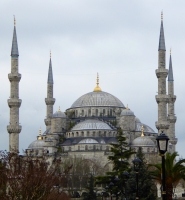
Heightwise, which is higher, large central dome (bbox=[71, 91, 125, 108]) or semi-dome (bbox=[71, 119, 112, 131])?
large central dome (bbox=[71, 91, 125, 108])

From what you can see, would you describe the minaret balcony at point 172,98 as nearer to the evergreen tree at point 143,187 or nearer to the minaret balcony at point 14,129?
the minaret balcony at point 14,129

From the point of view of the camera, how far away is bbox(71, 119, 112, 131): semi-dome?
8538 centimetres

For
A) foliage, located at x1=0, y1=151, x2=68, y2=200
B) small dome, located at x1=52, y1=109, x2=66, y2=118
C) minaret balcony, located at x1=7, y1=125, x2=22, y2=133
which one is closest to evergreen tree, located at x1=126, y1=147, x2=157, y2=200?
foliage, located at x1=0, y1=151, x2=68, y2=200

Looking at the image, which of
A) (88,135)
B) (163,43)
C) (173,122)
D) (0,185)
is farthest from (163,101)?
(0,185)

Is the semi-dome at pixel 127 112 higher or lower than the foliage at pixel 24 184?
higher

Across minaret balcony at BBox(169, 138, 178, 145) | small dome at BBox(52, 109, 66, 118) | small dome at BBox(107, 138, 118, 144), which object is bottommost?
minaret balcony at BBox(169, 138, 178, 145)

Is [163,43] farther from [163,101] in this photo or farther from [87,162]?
[87,162]

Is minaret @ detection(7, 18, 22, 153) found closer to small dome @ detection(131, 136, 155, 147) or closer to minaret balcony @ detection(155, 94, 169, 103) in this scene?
minaret balcony @ detection(155, 94, 169, 103)

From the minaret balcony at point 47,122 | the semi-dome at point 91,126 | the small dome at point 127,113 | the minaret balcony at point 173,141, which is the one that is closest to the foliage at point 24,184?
the minaret balcony at point 173,141

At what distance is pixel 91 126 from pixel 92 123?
82 cm

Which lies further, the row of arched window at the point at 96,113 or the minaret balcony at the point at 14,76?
the row of arched window at the point at 96,113

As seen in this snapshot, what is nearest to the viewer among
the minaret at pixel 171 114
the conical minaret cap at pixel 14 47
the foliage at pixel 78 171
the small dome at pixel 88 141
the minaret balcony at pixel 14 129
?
the foliage at pixel 78 171

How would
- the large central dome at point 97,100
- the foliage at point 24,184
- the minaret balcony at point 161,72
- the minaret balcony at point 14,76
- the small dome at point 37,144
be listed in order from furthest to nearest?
the large central dome at point 97,100
the small dome at point 37,144
the minaret balcony at point 14,76
the minaret balcony at point 161,72
the foliage at point 24,184

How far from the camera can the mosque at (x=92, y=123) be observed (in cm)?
7050
